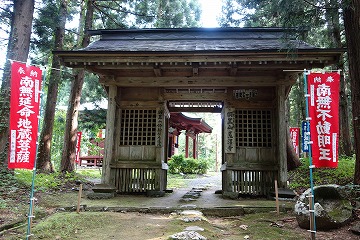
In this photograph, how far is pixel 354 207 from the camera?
18.9ft

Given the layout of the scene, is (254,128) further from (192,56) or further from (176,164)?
(176,164)

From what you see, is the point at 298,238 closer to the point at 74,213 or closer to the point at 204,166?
the point at 74,213

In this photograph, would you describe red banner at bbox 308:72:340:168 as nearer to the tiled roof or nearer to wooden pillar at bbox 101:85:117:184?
the tiled roof

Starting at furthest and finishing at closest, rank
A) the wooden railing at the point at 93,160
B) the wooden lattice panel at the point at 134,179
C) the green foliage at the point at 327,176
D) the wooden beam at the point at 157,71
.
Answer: the wooden railing at the point at 93,160, the green foliage at the point at 327,176, the wooden lattice panel at the point at 134,179, the wooden beam at the point at 157,71

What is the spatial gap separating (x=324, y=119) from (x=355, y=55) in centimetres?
282

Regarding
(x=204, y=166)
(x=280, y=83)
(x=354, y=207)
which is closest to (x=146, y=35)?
(x=280, y=83)

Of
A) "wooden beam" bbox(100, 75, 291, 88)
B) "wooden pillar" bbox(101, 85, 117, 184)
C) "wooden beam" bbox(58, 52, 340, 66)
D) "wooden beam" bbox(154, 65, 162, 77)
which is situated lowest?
"wooden pillar" bbox(101, 85, 117, 184)

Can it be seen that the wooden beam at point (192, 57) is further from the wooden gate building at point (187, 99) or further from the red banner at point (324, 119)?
the red banner at point (324, 119)

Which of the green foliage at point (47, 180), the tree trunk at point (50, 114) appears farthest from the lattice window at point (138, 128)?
the tree trunk at point (50, 114)

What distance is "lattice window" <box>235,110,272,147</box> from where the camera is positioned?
30.0 ft

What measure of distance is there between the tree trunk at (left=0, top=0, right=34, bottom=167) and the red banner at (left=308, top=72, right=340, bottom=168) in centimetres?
826

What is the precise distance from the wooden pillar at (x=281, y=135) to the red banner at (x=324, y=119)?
11.0 feet

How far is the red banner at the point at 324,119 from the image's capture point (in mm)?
5102

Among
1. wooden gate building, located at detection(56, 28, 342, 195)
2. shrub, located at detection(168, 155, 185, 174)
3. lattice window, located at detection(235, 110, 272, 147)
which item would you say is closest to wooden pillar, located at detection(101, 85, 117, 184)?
wooden gate building, located at detection(56, 28, 342, 195)
